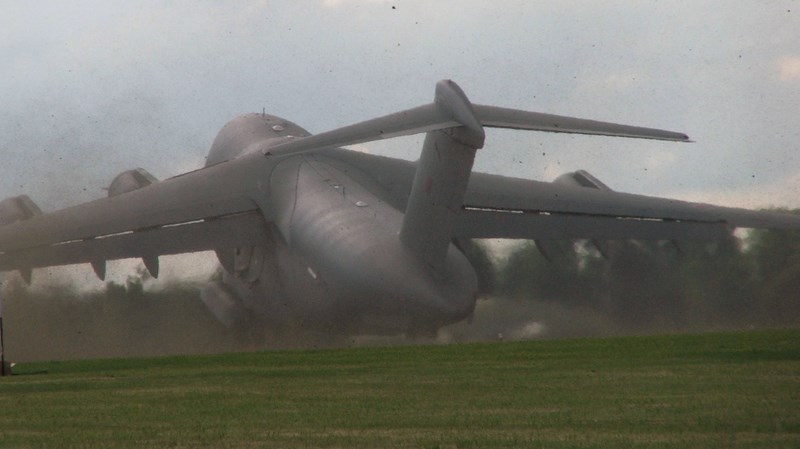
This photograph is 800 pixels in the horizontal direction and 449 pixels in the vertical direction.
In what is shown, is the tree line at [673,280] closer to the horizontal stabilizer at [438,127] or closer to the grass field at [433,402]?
the horizontal stabilizer at [438,127]

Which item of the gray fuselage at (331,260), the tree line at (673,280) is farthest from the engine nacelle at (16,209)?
the tree line at (673,280)

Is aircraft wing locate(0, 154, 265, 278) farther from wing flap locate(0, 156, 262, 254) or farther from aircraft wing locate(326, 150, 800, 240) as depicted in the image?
aircraft wing locate(326, 150, 800, 240)

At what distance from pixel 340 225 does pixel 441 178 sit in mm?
4954

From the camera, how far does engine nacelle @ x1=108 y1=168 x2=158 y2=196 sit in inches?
1570

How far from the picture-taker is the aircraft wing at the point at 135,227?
115 feet

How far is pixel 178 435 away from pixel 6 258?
81.9ft

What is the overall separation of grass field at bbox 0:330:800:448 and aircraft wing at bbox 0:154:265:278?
1167 centimetres

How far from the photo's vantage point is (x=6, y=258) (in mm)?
35031

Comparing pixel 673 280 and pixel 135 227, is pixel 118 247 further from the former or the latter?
pixel 673 280

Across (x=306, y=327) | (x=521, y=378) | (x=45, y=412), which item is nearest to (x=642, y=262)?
(x=306, y=327)

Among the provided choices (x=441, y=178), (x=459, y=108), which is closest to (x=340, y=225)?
(x=441, y=178)

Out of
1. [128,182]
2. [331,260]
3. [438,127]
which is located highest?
[438,127]

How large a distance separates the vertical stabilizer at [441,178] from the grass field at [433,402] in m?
6.01

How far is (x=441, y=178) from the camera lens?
28766 mm
